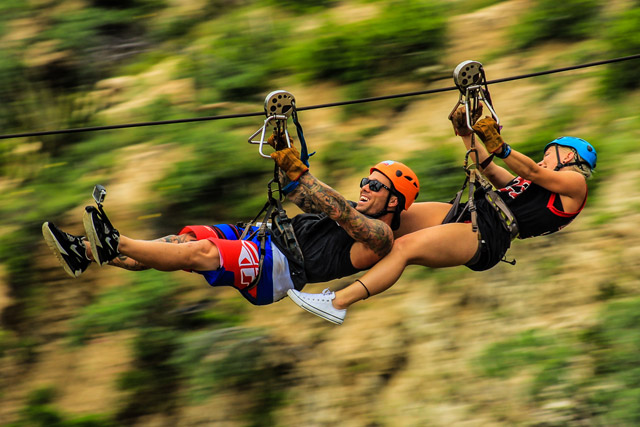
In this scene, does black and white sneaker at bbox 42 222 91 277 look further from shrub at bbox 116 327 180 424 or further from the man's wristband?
shrub at bbox 116 327 180 424

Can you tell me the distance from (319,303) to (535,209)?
1367 mm

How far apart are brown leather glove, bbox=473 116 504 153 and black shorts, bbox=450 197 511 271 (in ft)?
1.74

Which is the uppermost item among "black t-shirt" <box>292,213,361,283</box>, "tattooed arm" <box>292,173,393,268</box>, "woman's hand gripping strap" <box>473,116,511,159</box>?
"woman's hand gripping strap" <box>473,116,511,159</box>

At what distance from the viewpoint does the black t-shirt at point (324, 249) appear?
5.38m

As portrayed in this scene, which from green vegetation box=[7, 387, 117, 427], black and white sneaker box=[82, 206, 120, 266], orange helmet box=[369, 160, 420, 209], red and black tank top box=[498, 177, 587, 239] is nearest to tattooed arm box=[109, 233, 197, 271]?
black and white sneaker box=[82, 206, 120, 266]

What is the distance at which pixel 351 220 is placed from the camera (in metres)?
5.07

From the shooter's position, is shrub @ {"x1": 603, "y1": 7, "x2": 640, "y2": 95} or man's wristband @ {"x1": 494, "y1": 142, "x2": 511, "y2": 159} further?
shrub @ {"x1": 603, "y1": 7, "x2": 640, "y2": 95}

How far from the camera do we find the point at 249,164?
26.9 feet

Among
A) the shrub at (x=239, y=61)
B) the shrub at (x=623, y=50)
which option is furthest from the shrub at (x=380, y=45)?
the shrub at (x=623, y=50)

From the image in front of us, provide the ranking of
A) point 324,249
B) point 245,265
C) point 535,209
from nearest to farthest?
point 245,265 → point 324,249 → point 535,209

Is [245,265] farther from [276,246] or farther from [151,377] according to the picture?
[151,377]

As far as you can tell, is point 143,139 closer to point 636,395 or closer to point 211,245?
point 211,245

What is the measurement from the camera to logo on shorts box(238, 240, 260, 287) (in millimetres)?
5176

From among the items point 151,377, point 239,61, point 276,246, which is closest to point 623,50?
point 239,61
